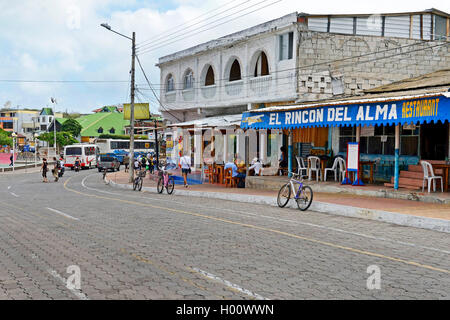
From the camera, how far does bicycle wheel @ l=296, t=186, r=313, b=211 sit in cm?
1404

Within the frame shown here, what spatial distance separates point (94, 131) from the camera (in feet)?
321

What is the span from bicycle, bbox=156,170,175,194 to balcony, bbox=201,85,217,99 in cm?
1197

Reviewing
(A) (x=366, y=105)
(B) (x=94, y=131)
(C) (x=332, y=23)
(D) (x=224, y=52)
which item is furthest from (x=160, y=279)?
(B) (x=94, y=131)

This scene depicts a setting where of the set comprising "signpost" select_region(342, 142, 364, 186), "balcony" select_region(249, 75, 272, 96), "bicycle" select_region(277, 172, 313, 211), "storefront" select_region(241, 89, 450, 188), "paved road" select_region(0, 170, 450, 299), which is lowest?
"paved road" select_region(0, 170, 450, 299)

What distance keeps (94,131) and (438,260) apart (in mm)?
95496

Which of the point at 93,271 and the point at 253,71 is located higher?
the point at 253,71

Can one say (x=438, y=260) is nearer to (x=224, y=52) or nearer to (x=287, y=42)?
(x=287, y=42)

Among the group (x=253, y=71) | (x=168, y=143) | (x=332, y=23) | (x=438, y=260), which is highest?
(x=332, y=23)

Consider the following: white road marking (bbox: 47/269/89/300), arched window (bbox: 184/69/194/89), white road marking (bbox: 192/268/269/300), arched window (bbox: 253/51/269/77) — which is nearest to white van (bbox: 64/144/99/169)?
arched window (bbox: 184/69/194/89)

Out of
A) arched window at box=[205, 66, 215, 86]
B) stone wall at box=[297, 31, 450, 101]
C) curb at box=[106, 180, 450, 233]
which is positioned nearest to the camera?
curb at box=[106, 180, 450, 233]

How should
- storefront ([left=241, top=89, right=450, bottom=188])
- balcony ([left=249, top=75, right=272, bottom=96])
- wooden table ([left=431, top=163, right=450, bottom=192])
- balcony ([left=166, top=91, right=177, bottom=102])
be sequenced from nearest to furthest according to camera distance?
1. storefront ([left=241, top=89, right=450, bottom=188])
2. wooden table ([left=431, top=163, right=450, bottom=192])
3. balcony ([left=249, top=75, right=272, bottom=96])
4. balcony ([left=166, top=91, right=177, bottom=102])

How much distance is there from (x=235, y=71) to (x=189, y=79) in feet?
19.9

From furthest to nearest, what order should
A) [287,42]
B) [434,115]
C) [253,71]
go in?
1. [253,71]
2. [287,42]
3. [434,115]

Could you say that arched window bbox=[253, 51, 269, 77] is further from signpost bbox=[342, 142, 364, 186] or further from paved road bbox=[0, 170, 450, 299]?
paved road bbox=[0, 170, 450, 299]
